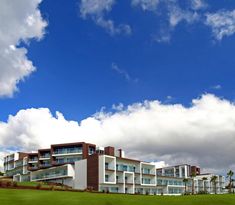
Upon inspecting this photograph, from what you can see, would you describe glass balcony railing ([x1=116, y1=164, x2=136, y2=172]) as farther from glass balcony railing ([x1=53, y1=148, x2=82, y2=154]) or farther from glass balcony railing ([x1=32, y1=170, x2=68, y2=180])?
glass balcony railing ([x1=53, y1=148, x2=82, y2=154])

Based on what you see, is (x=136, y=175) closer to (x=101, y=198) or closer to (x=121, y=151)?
(x=121, y=151)

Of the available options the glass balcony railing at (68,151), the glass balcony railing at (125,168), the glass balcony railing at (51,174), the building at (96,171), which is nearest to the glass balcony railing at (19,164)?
the building at (96,171)

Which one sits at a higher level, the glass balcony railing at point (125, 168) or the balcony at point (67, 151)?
the balcony at point (67, 151)

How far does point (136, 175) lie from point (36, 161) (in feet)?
159

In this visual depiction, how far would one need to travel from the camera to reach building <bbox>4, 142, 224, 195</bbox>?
358 feet

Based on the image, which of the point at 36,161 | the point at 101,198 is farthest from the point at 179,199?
the point at 36,161

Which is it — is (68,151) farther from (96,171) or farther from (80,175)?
(96,171)

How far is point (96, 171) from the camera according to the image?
10794cm

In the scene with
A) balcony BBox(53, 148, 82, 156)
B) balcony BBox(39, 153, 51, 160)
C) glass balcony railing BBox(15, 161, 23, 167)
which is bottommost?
glass balcony railing BBox(15, 161, 23, 167)

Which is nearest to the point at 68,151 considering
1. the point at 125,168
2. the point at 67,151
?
the point at 67,151

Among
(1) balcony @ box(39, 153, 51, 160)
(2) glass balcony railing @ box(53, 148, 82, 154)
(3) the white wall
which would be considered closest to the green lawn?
(3) the white wall

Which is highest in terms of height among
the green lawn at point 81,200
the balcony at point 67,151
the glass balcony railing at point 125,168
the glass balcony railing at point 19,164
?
the balcony at point 67,151

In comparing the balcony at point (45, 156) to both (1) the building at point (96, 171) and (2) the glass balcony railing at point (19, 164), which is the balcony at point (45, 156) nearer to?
(1) the building at point (96, 171)

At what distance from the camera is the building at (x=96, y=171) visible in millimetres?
109094
